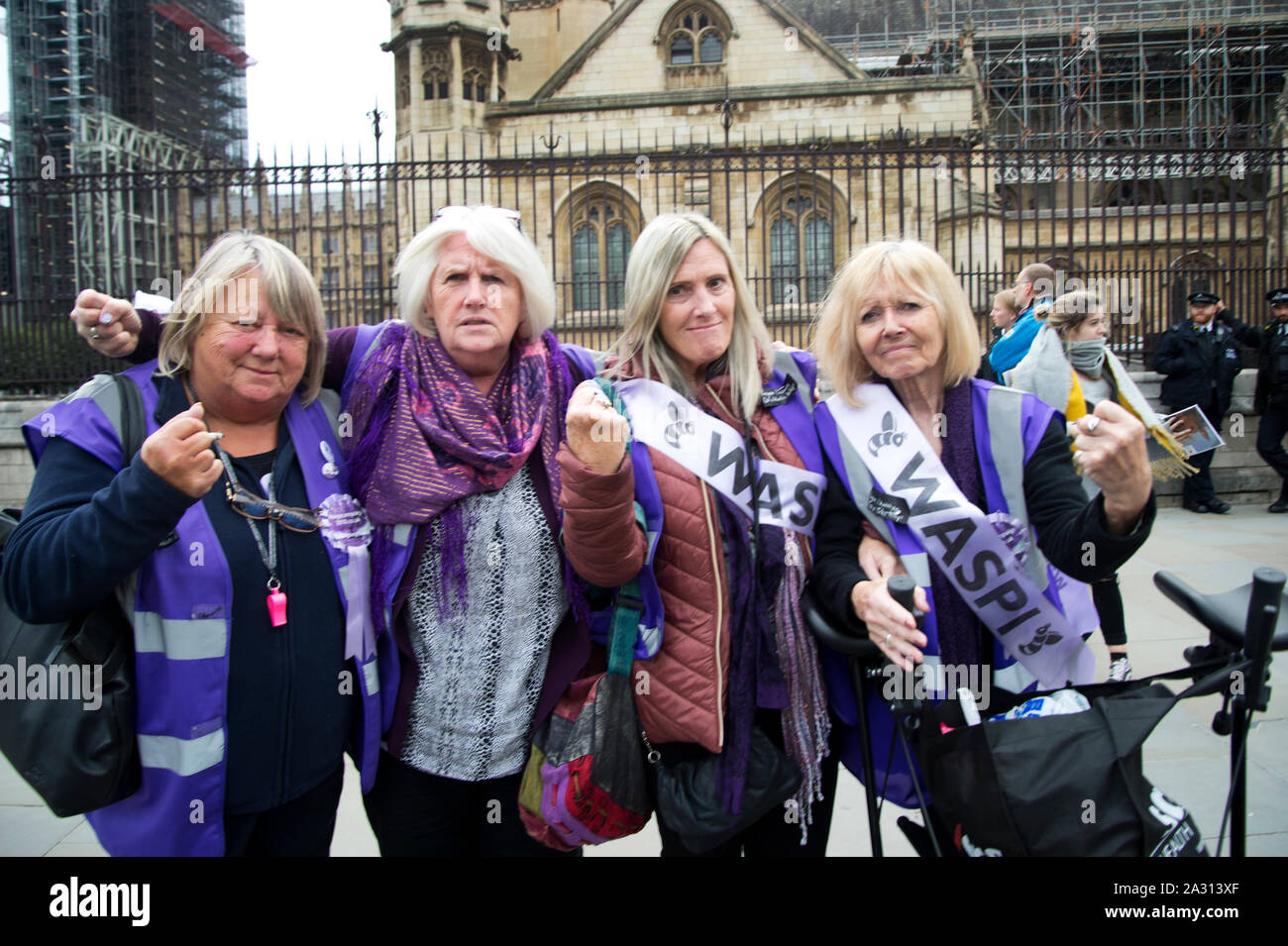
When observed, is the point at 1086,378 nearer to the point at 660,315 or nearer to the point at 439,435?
the point at 660,315

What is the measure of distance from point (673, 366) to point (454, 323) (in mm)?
539

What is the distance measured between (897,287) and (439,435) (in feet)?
3.68

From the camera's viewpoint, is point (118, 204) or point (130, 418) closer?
point (130, 418)

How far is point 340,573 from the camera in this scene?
1831mm

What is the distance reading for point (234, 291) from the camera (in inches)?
69.6

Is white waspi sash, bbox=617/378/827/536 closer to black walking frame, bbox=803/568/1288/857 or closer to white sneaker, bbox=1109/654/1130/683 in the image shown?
black walking frame, bbox=803/568/1288/857

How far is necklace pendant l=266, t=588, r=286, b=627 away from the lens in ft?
5.74

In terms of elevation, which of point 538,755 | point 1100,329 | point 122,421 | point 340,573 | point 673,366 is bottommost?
point 538,755

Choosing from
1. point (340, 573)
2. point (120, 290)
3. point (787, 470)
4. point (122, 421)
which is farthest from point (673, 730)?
point (120, 290)

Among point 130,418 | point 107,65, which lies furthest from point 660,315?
point 107,65

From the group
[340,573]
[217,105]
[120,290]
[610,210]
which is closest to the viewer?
[340,573]

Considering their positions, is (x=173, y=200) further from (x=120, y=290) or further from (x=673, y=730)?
(x=673, y=730)

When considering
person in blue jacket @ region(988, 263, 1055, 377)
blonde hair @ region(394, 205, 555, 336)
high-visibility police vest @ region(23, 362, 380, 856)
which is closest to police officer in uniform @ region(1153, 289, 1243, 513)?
person in blue jacket @ region(988, 263, 1055, 377)

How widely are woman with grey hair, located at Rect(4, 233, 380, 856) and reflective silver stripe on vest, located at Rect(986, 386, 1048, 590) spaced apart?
151 cm
